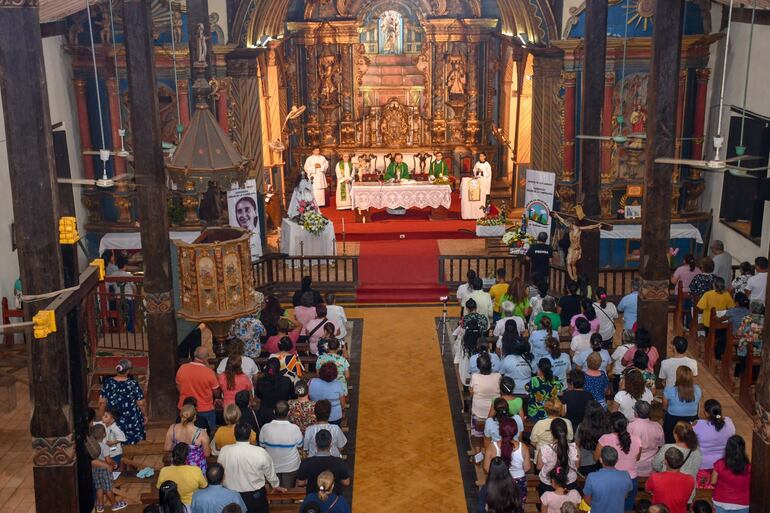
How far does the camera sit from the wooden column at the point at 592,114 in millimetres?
15203

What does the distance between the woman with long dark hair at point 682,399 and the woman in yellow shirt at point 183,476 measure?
531 centimetres

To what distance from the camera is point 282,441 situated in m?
10.1

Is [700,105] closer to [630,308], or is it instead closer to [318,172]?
[630,308]

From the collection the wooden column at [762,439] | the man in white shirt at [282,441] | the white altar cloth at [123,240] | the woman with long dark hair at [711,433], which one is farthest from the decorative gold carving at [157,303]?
the wooden column at [762,439]

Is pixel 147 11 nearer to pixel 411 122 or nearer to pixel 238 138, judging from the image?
pixel 238 138

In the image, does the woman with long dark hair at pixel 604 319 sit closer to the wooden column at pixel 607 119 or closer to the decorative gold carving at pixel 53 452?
the wooden column at pixel 607 119

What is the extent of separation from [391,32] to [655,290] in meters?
17.1

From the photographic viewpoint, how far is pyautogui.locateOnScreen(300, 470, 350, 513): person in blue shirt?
809 centimetres

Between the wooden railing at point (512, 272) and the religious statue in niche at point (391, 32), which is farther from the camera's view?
the religious statue in niche at point (391, 32)

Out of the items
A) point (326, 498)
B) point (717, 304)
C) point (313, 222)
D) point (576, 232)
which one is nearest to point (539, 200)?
point (576, 232)

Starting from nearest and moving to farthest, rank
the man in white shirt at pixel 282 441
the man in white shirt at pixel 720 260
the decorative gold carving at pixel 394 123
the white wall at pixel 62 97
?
1. the man in white shirt at pixel 282 441
2. the man in white shirt at pixel 720 260
3. the white wall at pixel 62 97
4. the decorative gold carving at pixel 394 123

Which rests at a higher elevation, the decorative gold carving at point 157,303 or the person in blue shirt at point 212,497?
the decorative gold carving at point 157,303

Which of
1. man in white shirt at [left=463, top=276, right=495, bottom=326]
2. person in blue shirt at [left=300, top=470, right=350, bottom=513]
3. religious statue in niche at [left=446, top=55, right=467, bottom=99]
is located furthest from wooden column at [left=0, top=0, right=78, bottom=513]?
religious statue in niche at [left=446, top=55, right=467, bottom=99]

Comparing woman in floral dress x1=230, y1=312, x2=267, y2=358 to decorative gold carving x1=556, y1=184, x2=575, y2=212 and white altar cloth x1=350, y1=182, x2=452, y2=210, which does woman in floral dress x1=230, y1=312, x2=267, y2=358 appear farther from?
white altar cloth x1=350, y1=182, x2=452, y2=210
